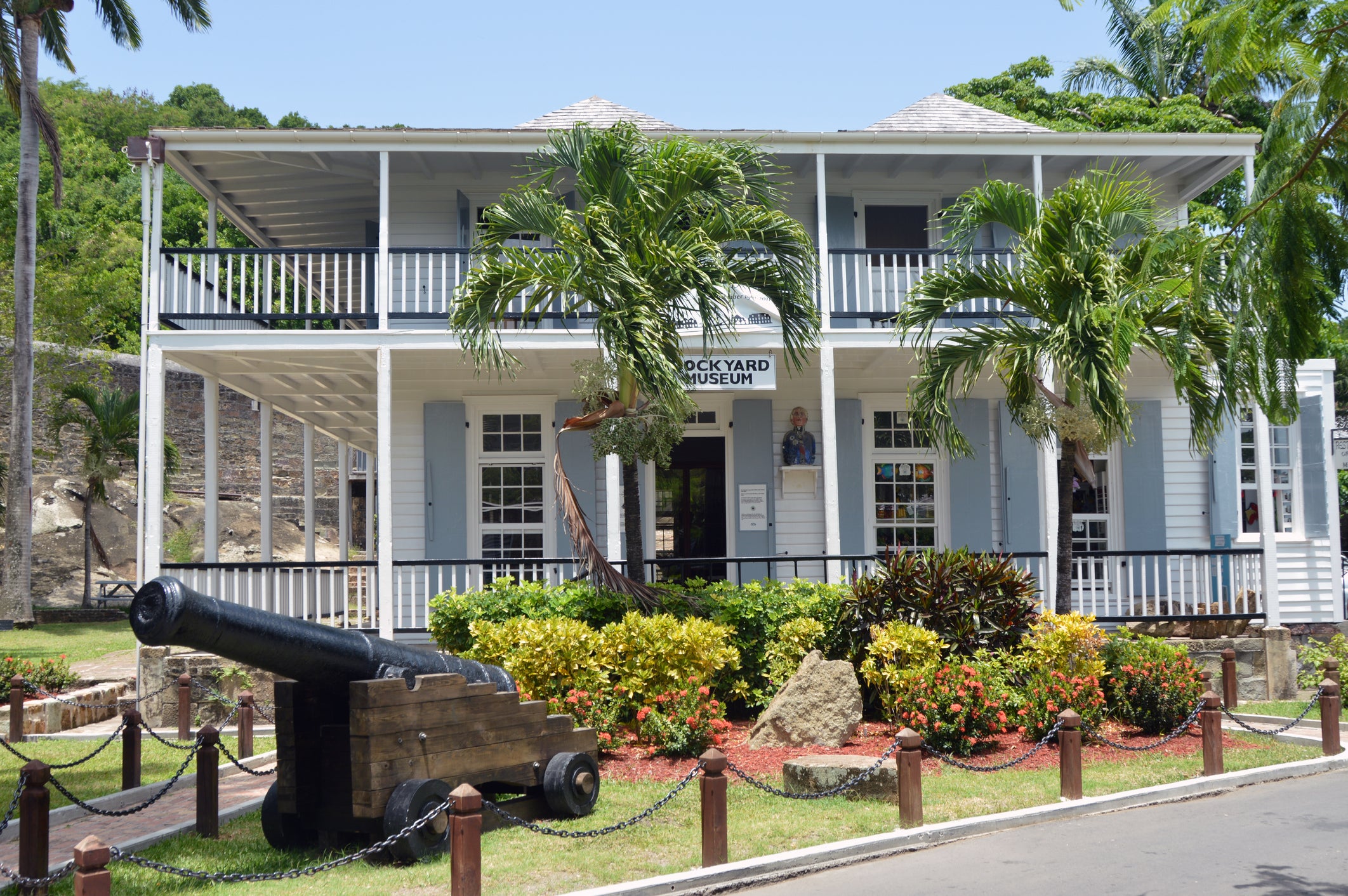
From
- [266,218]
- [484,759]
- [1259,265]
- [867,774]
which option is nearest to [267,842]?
[484,759]

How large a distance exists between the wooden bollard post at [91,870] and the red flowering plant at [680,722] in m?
5.17

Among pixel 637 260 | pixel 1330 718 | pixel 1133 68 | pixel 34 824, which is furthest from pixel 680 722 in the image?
pixel 1133 68

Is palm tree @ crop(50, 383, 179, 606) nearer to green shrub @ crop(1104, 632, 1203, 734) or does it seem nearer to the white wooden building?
the white wooden building

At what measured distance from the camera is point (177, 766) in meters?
9.92

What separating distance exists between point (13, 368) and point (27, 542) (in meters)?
3.46

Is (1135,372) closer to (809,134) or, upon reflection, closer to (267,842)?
(809,134)

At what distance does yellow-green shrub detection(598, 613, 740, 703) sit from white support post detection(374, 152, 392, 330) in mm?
4928

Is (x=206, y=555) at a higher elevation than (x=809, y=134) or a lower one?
lower

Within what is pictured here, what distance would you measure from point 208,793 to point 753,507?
8866mm

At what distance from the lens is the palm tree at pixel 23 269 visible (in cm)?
2195

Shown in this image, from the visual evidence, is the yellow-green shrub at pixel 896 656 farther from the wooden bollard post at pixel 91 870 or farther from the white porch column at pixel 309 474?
the white porch column at pixel 309 474

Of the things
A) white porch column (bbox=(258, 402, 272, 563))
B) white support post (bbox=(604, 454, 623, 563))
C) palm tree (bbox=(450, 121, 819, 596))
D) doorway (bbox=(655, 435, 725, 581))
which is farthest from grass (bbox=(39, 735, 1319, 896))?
white porch column (bbox=(258, 402, 272, 563))

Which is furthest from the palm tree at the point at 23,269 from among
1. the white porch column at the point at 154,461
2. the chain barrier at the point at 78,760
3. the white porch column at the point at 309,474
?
the chain barrier at the point at 78,760

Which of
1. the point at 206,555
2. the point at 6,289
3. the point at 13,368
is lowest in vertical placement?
the point at 206,555
